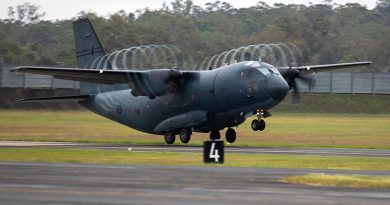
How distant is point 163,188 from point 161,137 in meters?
34.8

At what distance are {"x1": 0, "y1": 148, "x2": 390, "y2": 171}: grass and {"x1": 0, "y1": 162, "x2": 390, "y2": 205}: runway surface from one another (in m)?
4.04

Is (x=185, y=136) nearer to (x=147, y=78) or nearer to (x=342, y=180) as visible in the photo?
(x=147, y=78)

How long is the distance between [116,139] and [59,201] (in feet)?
112

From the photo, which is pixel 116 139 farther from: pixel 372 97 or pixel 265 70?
pixel 372 97

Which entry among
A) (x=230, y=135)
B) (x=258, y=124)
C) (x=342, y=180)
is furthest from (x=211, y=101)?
(x=342, y=180)

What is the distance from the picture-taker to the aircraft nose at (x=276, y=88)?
1780 inches

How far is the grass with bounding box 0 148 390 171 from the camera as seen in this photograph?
107ft

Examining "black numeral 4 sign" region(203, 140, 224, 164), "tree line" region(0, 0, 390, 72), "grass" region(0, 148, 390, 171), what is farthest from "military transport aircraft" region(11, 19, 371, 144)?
"tree line" region(0, 0, 390, 72)

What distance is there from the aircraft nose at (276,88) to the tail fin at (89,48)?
1184cm

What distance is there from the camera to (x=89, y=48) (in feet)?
176

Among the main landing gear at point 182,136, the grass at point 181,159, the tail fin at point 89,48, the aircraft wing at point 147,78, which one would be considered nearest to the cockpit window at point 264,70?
the aircraft wing at point 147,78

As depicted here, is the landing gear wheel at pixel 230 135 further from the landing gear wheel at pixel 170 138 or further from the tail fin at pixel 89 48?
the tail fin at pixel 89 48

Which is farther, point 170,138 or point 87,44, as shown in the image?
point 87,44

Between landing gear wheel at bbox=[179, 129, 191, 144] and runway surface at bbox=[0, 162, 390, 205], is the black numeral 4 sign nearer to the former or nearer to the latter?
runway surface at bbox=[0, 162, 390, 205]
